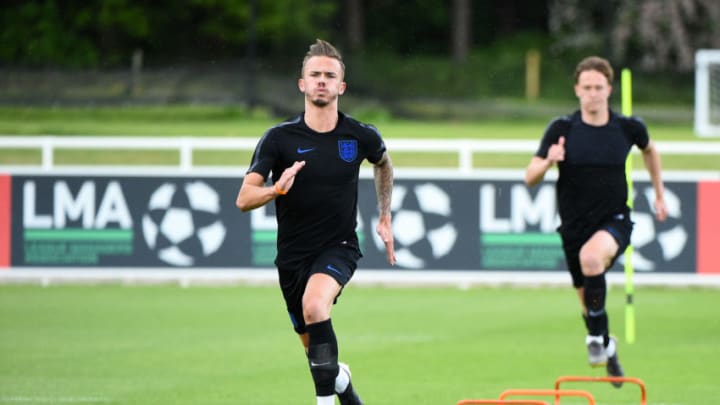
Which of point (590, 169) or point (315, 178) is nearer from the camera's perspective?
point (315, 178)

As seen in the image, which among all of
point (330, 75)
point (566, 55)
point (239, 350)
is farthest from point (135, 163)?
point (566, 55)

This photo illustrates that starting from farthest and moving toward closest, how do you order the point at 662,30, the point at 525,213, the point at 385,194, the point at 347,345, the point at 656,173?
the point at 662,30 → the point at 525,213 → the point at 347,345 → the point at 656,173 → the point at 385,194

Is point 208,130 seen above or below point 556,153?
below

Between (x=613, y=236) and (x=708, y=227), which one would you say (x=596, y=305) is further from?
(x=708, y=227)

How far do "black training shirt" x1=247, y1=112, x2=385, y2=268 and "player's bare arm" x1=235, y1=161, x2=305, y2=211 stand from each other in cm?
13

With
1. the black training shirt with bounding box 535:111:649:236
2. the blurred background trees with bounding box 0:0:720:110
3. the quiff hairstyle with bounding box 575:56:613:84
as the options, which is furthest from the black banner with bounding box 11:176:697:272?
the blurred background trees with bounding box 0:0:720:110

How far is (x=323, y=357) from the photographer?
25.7 ft

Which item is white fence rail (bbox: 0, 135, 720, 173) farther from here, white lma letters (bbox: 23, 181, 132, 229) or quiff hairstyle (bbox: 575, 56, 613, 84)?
quiff hairstyle (bbox: 575, 56, 613, 84)

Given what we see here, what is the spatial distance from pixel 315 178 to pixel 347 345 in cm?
471

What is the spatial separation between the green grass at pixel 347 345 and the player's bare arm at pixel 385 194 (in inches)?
60.8

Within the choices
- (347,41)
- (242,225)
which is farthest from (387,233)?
(347,41)

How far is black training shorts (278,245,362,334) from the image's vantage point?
8.01m

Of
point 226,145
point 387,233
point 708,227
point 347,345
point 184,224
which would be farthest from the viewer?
point 226,145

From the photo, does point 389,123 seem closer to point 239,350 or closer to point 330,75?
point 239,350
